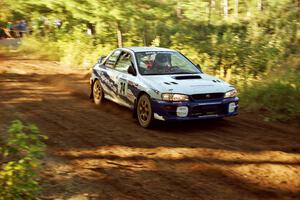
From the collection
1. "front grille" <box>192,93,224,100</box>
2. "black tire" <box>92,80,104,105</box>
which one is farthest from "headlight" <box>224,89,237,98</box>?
"black tire" <box>92,80,104,105</box>

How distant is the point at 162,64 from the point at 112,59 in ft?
5.20

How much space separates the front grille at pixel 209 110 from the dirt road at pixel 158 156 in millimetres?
399

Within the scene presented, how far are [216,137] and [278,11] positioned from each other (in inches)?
739

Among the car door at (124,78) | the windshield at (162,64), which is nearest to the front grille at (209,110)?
the windshield at (162,64)

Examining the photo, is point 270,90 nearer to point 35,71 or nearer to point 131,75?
point 131,75

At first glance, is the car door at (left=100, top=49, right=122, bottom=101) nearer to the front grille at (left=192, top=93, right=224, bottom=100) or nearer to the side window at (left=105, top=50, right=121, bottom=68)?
the side window at (left=105, top=50, right=121, bottom=68)

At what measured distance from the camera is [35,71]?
16.9m

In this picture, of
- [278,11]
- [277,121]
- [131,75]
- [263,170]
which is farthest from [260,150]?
[278,11]

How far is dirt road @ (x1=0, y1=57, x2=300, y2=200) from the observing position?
490cm

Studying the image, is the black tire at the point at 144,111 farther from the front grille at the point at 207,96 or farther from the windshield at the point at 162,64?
the front grille at the point at 207,96

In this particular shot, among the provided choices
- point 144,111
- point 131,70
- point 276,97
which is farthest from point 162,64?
point 276,97

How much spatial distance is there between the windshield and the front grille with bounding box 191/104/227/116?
4.27ft

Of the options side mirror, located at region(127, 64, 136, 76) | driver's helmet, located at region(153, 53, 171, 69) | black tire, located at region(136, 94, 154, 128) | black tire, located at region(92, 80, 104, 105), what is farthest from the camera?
black tire, located at region(92, 80, 104, 105)

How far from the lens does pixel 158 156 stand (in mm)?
6234
